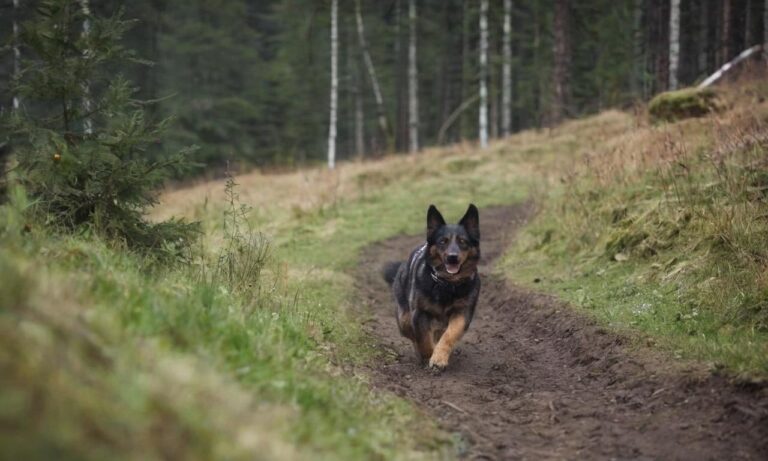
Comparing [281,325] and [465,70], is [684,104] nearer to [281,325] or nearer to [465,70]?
[281,325]

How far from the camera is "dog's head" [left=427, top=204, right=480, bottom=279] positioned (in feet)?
23.7

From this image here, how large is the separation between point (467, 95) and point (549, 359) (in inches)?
1395

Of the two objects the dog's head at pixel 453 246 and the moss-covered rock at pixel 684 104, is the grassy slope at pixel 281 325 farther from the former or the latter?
the moss-covered rock at pixel 684 104

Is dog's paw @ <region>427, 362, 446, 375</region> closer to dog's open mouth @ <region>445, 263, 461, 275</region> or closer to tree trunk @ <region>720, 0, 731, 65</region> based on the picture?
dog's open mouth @ <region>445, 263, 461, 275</region>

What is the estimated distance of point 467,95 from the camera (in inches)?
1629

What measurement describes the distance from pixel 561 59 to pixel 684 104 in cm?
1161

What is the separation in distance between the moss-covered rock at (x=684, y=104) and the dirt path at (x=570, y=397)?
8.22 metres

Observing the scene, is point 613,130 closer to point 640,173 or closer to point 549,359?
point 640,173

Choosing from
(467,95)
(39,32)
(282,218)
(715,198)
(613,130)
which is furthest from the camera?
(467,95)

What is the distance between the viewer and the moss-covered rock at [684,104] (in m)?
14.9

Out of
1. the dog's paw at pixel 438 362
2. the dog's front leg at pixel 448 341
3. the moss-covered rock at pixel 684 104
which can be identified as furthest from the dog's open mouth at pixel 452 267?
the moss-covered rock at pixel 684 104

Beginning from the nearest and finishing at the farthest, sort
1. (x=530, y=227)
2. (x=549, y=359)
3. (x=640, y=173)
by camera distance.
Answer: (x=549, y=359) → (x=640, y=173) → (x=530, y=227)

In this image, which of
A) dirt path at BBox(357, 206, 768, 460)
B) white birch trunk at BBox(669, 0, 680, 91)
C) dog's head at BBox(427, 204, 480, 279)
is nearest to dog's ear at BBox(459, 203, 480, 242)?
dog's head at BBox(427, 204, 480, 279)

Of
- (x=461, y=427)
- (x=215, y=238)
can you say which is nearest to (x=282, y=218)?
(x=215, y=238)
